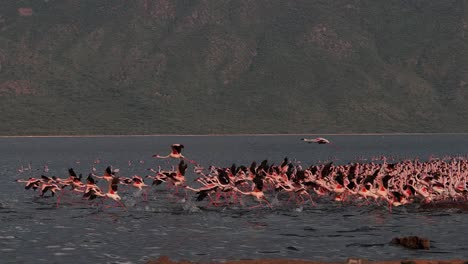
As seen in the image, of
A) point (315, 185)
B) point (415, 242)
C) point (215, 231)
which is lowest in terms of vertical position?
point (215, 231)

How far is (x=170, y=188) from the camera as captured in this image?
75.6 metres

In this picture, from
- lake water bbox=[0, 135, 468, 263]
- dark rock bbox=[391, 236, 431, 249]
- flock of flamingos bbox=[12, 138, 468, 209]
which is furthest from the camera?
flock of flamingos bbox=[12, 138, 468, 209]

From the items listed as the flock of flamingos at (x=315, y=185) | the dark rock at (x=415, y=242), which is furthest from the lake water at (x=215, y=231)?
the flock of flamingos at (x=315, y=185)

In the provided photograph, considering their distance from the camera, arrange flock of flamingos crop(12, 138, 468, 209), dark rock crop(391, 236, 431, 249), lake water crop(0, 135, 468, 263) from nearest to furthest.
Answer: dark rock crop(391, 236, 431, 249), lake water crop(0, 135, 468, 263), flock of flamingos crop(12, 138, 468, 209)

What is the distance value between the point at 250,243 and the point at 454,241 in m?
9.05

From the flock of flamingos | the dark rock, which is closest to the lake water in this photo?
the dark rock

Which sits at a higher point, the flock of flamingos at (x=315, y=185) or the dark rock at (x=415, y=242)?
the flock of flamingos at (x=315, y=185)

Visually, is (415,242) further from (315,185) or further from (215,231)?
(315,185)

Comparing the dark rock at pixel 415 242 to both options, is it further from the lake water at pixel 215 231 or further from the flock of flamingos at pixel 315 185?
the flock of flamingos at pixel 315 185

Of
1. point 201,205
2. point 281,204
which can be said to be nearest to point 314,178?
point 281,204

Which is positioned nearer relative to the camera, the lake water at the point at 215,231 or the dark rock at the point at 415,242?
the dark rock at the point at 415,242

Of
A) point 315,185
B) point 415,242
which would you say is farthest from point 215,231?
point 315,185

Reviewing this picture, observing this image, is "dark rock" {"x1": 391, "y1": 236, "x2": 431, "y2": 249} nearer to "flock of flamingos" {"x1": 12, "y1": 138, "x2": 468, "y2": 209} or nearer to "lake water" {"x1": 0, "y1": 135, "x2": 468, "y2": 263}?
"lake water" {"x1": 0, "y1": 135, "x2": 468, "y2": 263}

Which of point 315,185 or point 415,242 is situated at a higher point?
point 315,185
